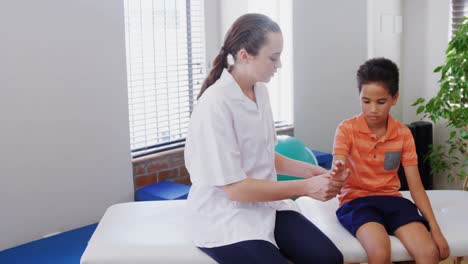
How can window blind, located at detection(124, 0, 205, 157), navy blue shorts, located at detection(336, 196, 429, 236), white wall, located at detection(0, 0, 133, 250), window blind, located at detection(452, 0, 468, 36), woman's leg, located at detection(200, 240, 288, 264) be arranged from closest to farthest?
woman's leg, located at detection(200, 240, 288, 264)
navy blue shorts, located at detection(336, 196, 429, 236)
white wall, located at detection(0, 0, 133, 250)
window blind, located at detection(124, 0, 205, 157)
window blind, located at detection(452, 0, 468, 36)

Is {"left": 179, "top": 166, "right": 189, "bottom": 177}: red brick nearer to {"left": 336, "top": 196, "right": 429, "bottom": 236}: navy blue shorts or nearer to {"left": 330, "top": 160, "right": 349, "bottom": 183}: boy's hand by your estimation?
{"left": 336, "top": 196, "right": 429, "bottom": 236}: navy blue shorts

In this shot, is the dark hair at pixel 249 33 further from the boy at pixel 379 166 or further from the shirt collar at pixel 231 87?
the boy at pixel 379 166

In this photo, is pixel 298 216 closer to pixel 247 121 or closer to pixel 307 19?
pixel 247 121

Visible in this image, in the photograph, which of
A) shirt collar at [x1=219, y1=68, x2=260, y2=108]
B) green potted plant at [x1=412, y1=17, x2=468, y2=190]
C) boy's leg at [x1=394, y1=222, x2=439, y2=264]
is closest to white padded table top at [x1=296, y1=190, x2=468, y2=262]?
boy's leg at [x1=394, y1=222, x2=439, y2=264]

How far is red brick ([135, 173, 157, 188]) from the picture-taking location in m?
3.25

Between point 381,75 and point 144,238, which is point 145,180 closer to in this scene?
point 144,238

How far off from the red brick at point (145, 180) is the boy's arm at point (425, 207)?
5.25 feet

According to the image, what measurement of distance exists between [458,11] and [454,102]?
76 centimetres

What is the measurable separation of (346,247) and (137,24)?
1.84 metres

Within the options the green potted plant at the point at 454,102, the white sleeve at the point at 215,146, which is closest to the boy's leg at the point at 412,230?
the white sleeve at the point at 215,146

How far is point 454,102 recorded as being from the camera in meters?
3.45

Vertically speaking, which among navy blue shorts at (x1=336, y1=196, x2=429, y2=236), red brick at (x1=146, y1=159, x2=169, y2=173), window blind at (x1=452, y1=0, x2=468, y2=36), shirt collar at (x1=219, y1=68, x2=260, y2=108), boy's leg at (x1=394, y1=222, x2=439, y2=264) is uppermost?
window blind at (x1=452, y1=0, x2=468, y2=36)

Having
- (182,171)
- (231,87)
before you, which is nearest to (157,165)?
(182,171)

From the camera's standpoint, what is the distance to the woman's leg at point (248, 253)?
1.75 meters
